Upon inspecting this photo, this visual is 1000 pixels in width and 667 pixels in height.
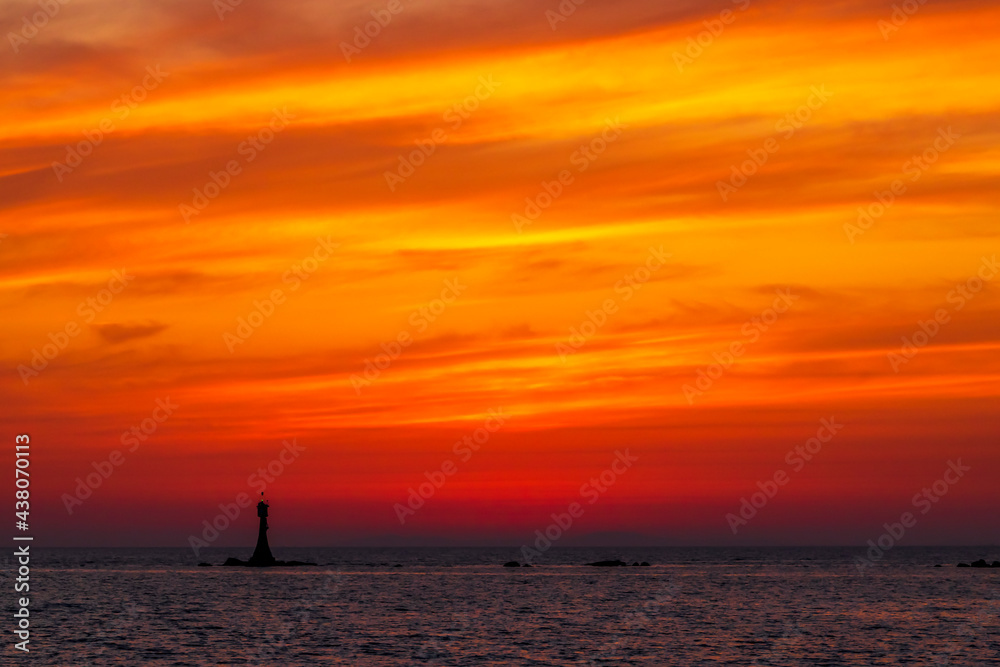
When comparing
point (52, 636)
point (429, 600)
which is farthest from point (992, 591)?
point (52, 636)

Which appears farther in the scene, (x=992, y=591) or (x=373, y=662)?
(x=992, y=591)

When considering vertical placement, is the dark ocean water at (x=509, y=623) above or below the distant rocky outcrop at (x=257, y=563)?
below

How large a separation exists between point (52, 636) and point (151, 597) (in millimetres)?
40399

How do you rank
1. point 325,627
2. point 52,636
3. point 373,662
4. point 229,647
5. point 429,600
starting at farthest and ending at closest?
point 429,600 < point 325,627 < point 52,636 < point 229,647 < point 373,662

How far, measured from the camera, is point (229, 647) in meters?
65.2

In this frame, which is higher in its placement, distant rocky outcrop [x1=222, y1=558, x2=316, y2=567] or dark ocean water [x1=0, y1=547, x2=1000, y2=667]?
distant rocky outcrop [x1=222, y1=558, x2=316, y2=567]

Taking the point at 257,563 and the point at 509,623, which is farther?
the point at 257,563

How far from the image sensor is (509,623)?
265ft

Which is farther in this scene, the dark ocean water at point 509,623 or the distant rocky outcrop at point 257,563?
the distant rocky outcrop at point 257,563

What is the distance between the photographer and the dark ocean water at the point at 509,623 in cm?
6194

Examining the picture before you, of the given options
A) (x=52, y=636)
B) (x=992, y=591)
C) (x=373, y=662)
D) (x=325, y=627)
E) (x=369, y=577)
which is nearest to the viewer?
(x=373, y=662)

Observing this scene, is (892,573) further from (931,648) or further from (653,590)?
(931,648)

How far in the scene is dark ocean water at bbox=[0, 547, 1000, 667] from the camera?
61.9 meters

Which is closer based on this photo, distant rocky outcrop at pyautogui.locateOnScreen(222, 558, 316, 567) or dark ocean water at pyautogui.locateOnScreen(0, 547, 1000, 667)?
dark ocean water at pyautogui.locateOnScreen(0, 547, 1000, 667)
